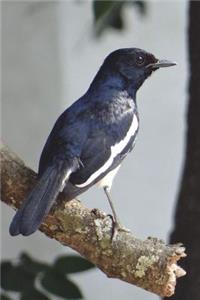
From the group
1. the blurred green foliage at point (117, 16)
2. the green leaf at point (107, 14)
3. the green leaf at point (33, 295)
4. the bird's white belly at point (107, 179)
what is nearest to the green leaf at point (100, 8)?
the green leaf at point (107, 14)

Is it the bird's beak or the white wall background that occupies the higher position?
the bird's beak

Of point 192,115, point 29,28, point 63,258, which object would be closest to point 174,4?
point 29,28

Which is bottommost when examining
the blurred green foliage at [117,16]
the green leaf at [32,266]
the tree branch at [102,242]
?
the green leaf at [32,266]

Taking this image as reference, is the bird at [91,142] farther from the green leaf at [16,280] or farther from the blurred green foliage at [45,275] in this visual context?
the green leaf at [16,280]

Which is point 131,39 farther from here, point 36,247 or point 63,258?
point 63,258

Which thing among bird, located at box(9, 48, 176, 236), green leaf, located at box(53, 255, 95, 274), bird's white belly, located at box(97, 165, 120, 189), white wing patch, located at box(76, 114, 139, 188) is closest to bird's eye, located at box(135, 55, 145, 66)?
bird, located at box(9, 48, 176, 236)

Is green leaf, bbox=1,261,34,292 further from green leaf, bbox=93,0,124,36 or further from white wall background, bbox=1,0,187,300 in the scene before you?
white wall background, bbox=1,0,187,300

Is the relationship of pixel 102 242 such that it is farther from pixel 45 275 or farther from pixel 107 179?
pixel 45 275
